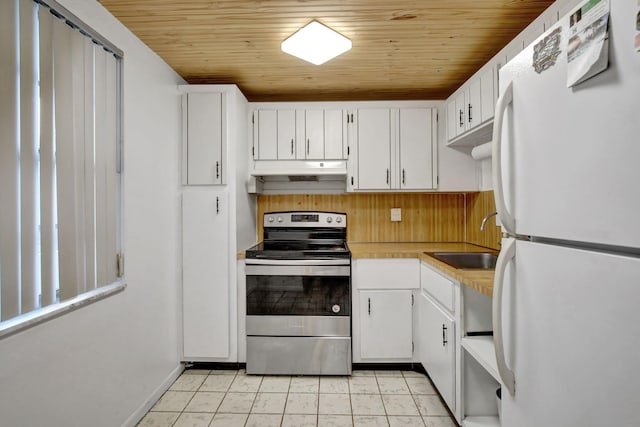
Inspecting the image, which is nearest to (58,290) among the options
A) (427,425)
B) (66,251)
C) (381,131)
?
(66,251)

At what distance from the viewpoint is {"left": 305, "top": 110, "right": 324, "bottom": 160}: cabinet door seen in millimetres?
2695

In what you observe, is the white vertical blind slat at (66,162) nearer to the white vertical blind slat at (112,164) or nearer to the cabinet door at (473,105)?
the white vertical blind slat at (112,164)

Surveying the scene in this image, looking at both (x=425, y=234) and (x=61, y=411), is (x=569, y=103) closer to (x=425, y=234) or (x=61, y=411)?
(x=61, y=411)

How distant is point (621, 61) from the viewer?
2.01ft

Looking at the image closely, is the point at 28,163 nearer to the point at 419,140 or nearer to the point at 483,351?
the point at 483,351

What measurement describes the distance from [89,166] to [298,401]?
1779 mm

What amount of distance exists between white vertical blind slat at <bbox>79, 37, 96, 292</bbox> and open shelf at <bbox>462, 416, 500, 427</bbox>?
1963 millimetres

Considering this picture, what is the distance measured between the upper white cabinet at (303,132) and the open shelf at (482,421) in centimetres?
195

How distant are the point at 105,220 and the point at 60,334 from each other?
0.55m

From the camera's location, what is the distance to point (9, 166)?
112 cm

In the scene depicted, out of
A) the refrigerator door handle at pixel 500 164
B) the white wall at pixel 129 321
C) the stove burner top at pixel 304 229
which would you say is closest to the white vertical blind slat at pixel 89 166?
the white wall at pixel 129 321

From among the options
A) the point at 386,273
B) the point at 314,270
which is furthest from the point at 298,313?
the point at 386,273

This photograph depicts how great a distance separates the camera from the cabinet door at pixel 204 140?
2367mm

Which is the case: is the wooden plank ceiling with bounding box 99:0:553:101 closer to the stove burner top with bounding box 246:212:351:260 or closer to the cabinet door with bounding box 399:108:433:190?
the cabinet door with bounding box 399:108:433:190
